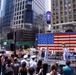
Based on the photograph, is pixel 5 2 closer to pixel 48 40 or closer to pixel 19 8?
pixel 19 8

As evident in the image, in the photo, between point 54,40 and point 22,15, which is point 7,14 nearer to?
point 22,15

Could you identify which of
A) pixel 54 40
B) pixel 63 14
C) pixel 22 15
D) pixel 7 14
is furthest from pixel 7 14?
pixel 54 40

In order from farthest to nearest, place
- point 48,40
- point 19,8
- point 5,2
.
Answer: point 5,2 → point 19,8 → point 48,40

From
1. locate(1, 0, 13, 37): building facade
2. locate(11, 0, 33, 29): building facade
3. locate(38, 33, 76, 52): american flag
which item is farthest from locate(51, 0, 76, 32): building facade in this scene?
locate(38, 33, 76, 52): american flag

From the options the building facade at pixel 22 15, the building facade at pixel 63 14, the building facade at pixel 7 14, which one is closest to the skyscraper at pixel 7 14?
the building facade at pixel 7 14

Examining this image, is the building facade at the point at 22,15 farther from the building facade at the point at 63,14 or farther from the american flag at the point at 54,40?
the american flag at the point at 54,40

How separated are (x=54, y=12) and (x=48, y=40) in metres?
77.1

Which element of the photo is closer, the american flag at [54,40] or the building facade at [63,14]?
the american flag at [54,40]

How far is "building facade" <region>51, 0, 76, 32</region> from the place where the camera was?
314 feet

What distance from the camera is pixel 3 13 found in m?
153

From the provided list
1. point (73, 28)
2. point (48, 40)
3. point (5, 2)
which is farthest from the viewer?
point (5, 2)

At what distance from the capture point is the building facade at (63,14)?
95.6m

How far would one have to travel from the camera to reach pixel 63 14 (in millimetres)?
101188

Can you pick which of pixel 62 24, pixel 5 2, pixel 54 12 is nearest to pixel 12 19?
pixel 5 2
